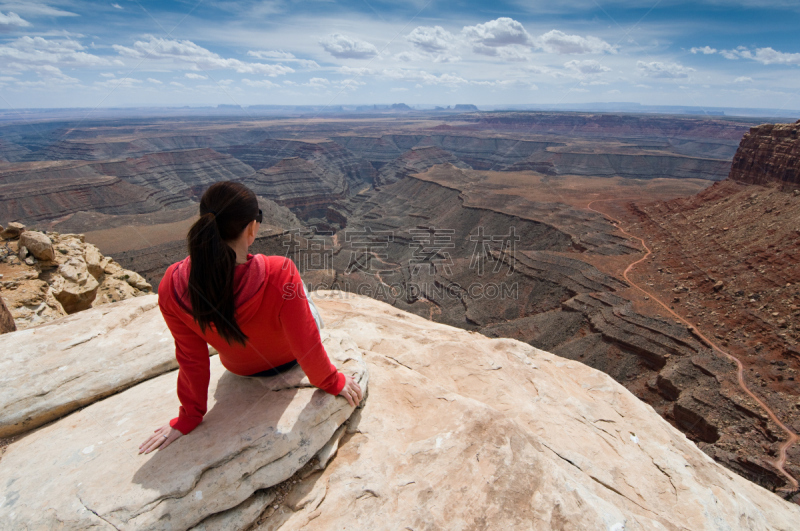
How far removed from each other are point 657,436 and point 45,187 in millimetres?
79299

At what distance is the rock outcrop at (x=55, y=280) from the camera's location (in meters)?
7.99

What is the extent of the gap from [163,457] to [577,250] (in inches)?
1346

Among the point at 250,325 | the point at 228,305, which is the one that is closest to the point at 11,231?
the point at 250,325

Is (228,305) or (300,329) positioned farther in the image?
(300,329)

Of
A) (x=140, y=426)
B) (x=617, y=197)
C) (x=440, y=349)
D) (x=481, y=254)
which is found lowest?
(x=481, y=254)

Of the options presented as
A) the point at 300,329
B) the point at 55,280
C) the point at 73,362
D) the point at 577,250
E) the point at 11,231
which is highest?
the point at 300,329

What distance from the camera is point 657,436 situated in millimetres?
5621

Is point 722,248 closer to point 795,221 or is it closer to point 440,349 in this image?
point 795,221

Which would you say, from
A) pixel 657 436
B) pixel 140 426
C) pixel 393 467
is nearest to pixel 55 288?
pixel 140 426

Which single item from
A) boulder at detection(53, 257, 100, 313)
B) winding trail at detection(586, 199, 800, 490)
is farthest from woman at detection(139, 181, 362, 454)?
winding trail at detection(586, 199, 800, 490)

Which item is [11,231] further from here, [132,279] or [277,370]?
[277,370]

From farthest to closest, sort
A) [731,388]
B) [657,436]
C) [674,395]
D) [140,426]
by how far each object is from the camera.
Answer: [674,395]
[731,388]
[657,436]
[140,426]

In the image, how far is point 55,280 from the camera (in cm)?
958

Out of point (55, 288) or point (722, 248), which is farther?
point (722, 248)
